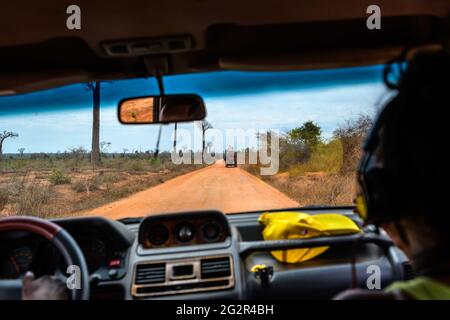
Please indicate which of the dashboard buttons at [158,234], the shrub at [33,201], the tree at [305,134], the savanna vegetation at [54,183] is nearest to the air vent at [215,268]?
the dashboard buttons at [158,234]

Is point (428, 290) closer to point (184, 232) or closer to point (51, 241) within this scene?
point (51, 241)

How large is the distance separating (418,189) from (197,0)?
180 centimetres

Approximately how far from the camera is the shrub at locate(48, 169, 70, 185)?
6.61 meters

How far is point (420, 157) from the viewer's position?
1.28 meters

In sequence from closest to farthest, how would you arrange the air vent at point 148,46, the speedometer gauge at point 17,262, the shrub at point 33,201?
1. the air vent at point 148,46
2. the speedometer gauge at point 17,262
3. the shrub at point 33,201

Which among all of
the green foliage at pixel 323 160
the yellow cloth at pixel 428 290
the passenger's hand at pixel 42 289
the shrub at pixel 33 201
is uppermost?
the green foliage at pixel 323 160

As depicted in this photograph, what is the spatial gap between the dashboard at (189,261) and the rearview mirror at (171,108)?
0.89m

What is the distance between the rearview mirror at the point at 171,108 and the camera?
3223 mm

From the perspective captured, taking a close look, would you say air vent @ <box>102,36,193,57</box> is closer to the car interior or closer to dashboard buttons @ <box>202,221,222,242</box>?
the car interior

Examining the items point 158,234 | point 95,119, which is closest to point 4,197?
point 95,119

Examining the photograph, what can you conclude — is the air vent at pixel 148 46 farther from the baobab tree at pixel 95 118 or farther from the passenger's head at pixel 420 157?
the passenger's head at pixel 420 157
